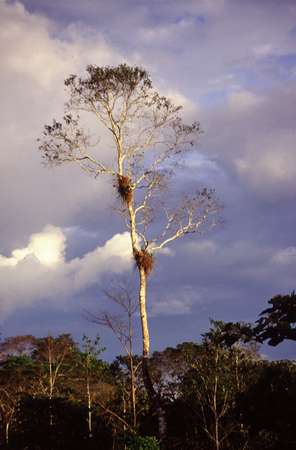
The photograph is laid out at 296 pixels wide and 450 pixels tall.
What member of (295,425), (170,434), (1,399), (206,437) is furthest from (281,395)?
(1,399)

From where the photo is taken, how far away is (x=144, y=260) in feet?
74.8

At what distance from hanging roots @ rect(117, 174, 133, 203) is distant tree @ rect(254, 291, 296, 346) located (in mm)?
7864

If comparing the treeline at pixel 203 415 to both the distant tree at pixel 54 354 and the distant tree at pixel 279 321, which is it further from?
the distant tree at pixel 54 354

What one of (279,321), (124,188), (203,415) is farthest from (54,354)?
(279,321)

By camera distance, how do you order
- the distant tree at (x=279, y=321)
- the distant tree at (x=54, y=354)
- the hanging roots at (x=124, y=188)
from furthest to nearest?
the distant tree at (x=54, y=354), the hanging roots at (x=124, y=188), the distant tree at (x=279, y=321)

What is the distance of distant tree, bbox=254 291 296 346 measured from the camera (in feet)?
53.7

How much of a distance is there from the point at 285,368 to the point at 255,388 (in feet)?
3.99

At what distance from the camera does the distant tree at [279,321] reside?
1638 cm

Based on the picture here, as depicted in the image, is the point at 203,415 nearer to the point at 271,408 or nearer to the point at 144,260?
the point at 271,408

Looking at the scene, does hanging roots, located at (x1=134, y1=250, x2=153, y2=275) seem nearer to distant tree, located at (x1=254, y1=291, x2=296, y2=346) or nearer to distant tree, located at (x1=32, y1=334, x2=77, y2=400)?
distant tree, located at (x1=254, y1=291, x2=296, y2=346)

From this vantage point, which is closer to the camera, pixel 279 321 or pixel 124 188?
pixel 279 321

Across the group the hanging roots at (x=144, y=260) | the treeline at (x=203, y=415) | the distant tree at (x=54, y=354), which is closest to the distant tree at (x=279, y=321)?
the treeline at (x=203, y=415)

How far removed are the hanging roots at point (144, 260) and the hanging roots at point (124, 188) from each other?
2.11 meters

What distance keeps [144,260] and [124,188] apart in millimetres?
2804
